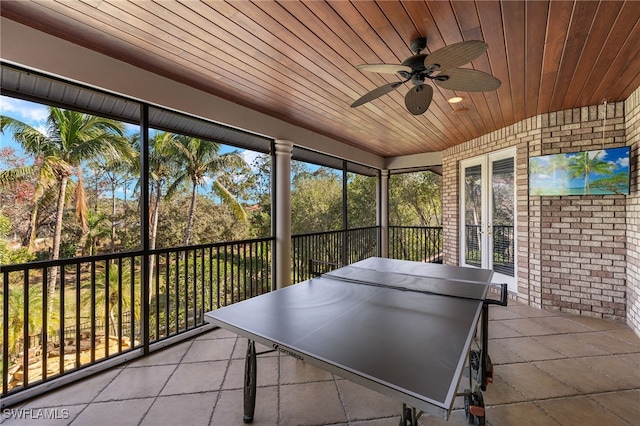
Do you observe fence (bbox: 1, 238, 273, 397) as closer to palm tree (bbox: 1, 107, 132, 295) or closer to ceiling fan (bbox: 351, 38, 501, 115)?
palm tree (bbox: 1, 107, 132, 295)

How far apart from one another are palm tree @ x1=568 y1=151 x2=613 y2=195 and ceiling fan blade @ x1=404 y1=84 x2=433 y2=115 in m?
2.57

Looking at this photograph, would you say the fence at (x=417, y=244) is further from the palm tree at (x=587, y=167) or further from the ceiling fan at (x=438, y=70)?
the ceiling fan at (x=438, y=70)

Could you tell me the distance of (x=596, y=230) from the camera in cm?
341

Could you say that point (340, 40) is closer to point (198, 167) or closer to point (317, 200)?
point (198, 167)

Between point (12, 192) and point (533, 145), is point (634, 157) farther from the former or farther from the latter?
point (12, 192)

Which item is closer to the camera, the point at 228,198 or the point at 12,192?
the point at 12,192

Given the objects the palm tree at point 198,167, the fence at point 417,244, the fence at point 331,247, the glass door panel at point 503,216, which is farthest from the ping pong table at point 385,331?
the palm tree at point 198,167

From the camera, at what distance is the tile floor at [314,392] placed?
1.80m

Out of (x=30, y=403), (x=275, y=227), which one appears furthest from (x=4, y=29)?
(x=275, y=227)

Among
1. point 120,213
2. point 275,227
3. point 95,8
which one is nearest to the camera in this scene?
point 95,8

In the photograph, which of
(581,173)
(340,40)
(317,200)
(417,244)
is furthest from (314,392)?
(317,200)

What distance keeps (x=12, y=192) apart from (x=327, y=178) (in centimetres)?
935

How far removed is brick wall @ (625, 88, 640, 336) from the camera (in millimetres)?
2945

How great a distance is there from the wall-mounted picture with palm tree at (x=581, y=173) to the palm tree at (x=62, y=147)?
25.7 ft
